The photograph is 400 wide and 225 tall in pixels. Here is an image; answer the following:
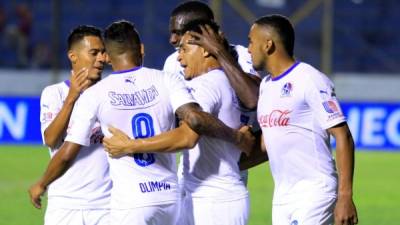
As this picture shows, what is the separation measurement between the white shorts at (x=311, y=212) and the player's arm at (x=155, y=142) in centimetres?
78

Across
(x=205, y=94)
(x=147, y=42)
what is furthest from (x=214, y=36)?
(x=147, y=42)

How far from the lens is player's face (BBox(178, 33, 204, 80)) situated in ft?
23.7

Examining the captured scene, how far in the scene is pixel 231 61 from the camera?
7.26 m

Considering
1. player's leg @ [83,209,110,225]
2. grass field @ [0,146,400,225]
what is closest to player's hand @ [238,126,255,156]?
player's leg @ [83,209,110,225]

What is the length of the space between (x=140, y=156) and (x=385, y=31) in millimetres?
19479

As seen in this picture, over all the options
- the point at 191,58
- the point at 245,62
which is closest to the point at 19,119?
the point at 245,62

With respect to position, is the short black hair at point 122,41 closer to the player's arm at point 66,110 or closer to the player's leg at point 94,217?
the player's arm at point 66,110

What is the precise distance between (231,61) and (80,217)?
157 cm

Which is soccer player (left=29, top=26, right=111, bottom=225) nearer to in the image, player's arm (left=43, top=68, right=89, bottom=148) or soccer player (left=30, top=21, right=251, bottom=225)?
player's arm (left=43, top=68, right=89, bottom=148)

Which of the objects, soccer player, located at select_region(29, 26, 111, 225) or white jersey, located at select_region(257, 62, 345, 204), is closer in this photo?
white jersey, located at select_region(257, 62, 345, 204)

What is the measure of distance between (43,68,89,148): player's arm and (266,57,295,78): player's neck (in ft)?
4.27

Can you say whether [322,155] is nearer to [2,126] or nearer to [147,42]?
[2,126]

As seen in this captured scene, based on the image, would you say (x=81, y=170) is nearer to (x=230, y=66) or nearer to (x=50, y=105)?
(x=50, y=105)

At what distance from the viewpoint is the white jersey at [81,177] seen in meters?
7.64
